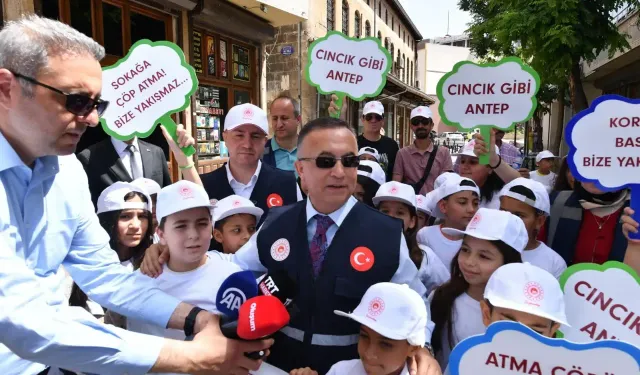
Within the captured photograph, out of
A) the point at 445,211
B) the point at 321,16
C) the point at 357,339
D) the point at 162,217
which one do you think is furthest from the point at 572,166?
the point at 321,16

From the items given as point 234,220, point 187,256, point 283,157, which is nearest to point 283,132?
point 283,157

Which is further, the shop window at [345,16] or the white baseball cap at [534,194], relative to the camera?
the shop window at [345,16]

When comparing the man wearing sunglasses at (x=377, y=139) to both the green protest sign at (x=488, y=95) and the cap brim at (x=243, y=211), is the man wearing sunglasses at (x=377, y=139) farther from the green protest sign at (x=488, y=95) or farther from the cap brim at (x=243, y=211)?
the cap brim at (x=243, y=211)

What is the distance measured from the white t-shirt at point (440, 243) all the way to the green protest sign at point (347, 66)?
151cm

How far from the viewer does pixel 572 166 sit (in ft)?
7.73

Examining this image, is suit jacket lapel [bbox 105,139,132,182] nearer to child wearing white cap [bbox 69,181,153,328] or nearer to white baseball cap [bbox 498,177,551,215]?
child wearing white cap [bbox 69,181,153,328]

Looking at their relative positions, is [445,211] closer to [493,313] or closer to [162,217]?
[493,313]

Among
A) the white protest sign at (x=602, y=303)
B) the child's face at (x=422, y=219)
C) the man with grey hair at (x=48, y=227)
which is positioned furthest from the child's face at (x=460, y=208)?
the man with grey hair at (x=48, y=227)

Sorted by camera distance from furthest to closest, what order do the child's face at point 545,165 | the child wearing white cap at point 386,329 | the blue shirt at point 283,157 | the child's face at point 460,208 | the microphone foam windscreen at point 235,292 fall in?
the child's face at point 545,165, the blue shirt at point 283,157, the child's face at point 460,208, the child wearing white cap at point 386,329, the microphone foam windscreen at point 235,292

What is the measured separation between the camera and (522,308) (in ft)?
5.74

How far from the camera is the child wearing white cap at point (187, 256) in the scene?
6.98ft

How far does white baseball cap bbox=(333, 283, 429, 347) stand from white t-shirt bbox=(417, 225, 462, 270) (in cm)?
119

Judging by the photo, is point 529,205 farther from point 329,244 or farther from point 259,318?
point 259,318

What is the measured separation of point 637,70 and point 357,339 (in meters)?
15.5
